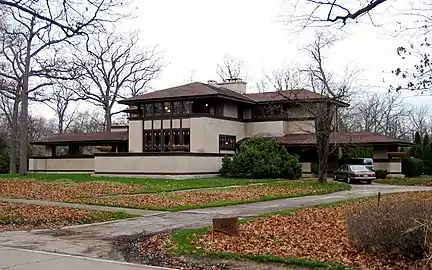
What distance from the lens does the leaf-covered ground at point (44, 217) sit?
1625 cm

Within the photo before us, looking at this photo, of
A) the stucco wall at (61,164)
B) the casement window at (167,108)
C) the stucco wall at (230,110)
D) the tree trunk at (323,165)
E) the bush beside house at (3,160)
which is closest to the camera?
the tree trunk at (323,165)

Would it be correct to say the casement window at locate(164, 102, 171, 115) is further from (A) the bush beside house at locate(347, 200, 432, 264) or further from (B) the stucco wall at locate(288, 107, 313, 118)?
(A) the bush beside house at locate(347, 200, 432, 264)

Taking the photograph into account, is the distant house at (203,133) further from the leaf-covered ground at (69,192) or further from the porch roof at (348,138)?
the leaf-covered ground at (69,192)

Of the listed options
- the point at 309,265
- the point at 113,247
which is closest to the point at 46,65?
the point at 113,247

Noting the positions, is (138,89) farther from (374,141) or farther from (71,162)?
(374,141)

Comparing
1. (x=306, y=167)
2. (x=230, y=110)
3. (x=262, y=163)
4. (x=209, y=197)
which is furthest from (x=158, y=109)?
(x=209, y=197)

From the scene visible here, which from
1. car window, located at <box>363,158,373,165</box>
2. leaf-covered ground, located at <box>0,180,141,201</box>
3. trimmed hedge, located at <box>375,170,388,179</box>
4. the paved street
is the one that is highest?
car window, located at <box>363,158,373,165</box>

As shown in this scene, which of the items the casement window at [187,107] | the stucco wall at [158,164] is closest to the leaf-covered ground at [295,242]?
the stucco wall at [158,164]

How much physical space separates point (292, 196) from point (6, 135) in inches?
1846

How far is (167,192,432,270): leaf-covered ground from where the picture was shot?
32.6 ft

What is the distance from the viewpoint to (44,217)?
17.5 meters

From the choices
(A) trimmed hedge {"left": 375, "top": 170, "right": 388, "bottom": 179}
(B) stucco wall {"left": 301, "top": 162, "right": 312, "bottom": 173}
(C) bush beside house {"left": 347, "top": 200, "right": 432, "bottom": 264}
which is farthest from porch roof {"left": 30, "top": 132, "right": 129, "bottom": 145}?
(C) bush beside house {"left": 347, "top": 200, "right": 432, "bottom": 264}

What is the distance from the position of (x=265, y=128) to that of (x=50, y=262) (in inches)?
1472

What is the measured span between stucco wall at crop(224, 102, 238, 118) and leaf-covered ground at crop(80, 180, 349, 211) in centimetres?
1450
